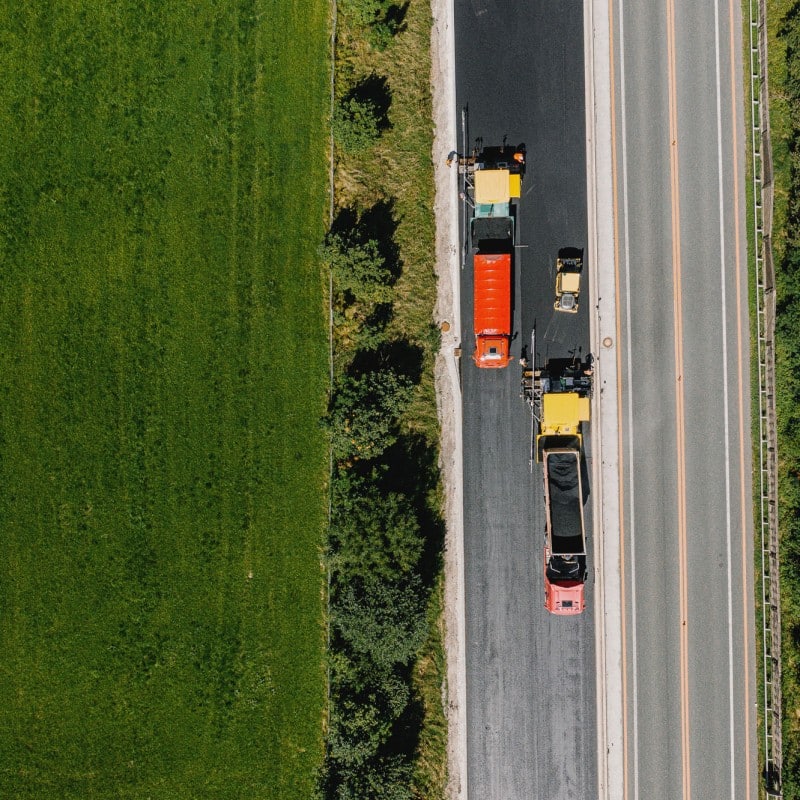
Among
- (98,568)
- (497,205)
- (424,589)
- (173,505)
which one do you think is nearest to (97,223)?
(173,505)

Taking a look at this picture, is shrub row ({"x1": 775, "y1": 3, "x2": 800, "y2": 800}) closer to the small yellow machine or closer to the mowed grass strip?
the small yellow machine

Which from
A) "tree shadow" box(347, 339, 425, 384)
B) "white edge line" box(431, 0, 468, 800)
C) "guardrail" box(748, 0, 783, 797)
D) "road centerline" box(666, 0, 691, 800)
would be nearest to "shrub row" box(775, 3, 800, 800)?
"guardrail" box(748, 0, 783, 797)

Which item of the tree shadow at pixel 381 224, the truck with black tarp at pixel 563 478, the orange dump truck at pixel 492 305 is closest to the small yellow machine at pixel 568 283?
the orange dump truck at pixel 492 305

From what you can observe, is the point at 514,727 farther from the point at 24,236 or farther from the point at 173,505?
the point at 24,236

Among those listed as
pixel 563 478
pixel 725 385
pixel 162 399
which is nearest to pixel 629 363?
pixel 725 385

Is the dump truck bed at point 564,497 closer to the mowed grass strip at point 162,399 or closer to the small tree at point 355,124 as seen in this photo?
the mowed grass strip at point 162,399

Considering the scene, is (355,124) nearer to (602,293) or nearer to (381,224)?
(381,224)
